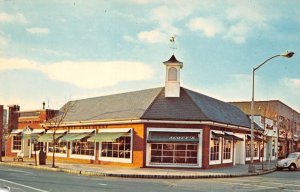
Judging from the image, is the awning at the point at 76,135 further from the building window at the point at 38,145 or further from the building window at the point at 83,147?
the building window at the point at 38,145

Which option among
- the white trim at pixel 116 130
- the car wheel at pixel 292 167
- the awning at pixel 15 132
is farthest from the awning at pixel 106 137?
the awning at pixel 15 132

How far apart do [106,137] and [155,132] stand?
4298mm

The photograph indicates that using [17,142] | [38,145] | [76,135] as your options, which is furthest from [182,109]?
[17,142]

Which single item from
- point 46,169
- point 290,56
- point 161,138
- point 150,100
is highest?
point 290,56

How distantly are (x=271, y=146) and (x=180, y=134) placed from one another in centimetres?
2945

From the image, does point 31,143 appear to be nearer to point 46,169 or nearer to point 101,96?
point 101,96

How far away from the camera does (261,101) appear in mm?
77938

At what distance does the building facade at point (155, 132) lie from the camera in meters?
31.3

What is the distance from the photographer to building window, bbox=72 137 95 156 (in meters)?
36.2

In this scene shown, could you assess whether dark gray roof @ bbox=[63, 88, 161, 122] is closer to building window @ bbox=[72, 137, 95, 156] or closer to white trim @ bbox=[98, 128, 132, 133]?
white trim @ bbox=[98, 128, 132, 133]

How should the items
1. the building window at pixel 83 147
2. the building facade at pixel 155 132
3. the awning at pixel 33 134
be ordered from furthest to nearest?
1. the awning at pixel 33 134
2. the building window at pixel 83 147
3. the building facade at pixel 155 132

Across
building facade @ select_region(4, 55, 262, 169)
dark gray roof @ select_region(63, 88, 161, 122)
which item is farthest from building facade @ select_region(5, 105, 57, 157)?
building facade @ select_region(4, 55, 262, 169)

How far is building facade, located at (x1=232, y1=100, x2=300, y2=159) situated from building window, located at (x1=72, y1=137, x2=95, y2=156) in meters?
22.5

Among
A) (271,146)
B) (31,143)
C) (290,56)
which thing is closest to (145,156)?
(290,56)
